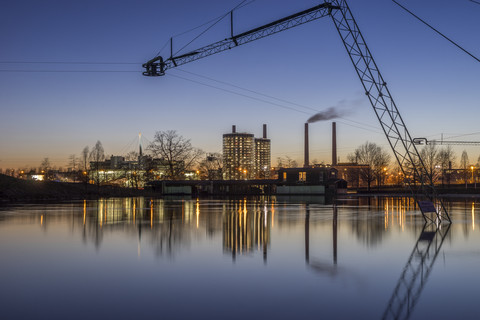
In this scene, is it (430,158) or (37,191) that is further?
(430,158)

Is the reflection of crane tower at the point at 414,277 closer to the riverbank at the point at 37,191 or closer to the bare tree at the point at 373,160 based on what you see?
the riverbank at the point at 37,191

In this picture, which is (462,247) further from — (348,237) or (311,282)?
(311,282)

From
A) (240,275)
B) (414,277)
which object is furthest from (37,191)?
A: (414,277)

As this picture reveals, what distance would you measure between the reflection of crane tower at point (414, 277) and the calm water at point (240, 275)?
0.08ft

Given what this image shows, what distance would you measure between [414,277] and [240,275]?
4.10 metres

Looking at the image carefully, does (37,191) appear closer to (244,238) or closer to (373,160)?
(244,238)

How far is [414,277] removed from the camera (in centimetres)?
1076

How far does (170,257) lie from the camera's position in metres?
13.5

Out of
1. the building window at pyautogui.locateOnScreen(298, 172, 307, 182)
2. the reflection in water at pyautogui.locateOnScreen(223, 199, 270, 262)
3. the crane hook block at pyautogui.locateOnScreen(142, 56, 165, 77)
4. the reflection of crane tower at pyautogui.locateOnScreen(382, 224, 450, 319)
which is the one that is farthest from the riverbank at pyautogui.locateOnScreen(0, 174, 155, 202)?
the reflection of crane tower at pyautogui.locateOnScreen(382, 224, 450, 319)

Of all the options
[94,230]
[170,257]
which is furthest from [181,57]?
[170,257]

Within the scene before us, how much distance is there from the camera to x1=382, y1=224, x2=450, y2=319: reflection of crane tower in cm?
805

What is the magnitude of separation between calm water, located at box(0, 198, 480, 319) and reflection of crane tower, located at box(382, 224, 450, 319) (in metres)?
0.02

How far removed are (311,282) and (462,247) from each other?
829cm

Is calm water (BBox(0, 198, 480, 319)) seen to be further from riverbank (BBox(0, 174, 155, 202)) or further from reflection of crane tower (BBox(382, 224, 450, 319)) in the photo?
riverbank (BBox(0, 174, 155, 202))
